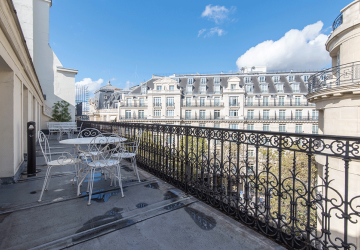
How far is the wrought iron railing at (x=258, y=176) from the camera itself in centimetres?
189

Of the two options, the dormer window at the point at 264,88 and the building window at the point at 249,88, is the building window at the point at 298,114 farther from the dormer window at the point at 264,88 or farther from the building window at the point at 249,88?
the building window at the point at 249,88

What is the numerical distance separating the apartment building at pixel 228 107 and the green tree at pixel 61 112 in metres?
26.4

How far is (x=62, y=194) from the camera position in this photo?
11.5 feet

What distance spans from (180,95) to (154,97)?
6.16m

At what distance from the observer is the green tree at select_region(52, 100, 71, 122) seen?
1642cm

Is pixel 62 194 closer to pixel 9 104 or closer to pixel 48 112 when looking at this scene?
pixel 9 104

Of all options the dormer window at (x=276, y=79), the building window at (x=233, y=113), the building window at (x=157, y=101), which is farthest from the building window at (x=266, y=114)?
the building window at (x=157, y=101)

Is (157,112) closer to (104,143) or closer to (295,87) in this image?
(295,87)

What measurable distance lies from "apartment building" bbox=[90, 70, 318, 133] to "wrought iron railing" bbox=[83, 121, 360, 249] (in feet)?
129

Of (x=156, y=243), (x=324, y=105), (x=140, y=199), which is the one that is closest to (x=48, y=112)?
(x=140, y=199)

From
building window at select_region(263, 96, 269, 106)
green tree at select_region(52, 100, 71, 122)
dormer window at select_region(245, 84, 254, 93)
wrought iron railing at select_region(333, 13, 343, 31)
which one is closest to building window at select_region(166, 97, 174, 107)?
dormer window at select_region(245, 84, 254, 93)

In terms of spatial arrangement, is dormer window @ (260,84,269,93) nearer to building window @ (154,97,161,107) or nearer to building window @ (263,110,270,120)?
building window @ (263,110,270,120)

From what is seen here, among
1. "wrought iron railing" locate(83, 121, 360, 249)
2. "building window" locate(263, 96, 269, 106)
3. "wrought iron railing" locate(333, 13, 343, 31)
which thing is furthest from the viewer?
"building window" locate(263, 96, 269, 106)

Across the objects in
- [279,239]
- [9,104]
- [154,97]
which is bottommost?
[279,239]
